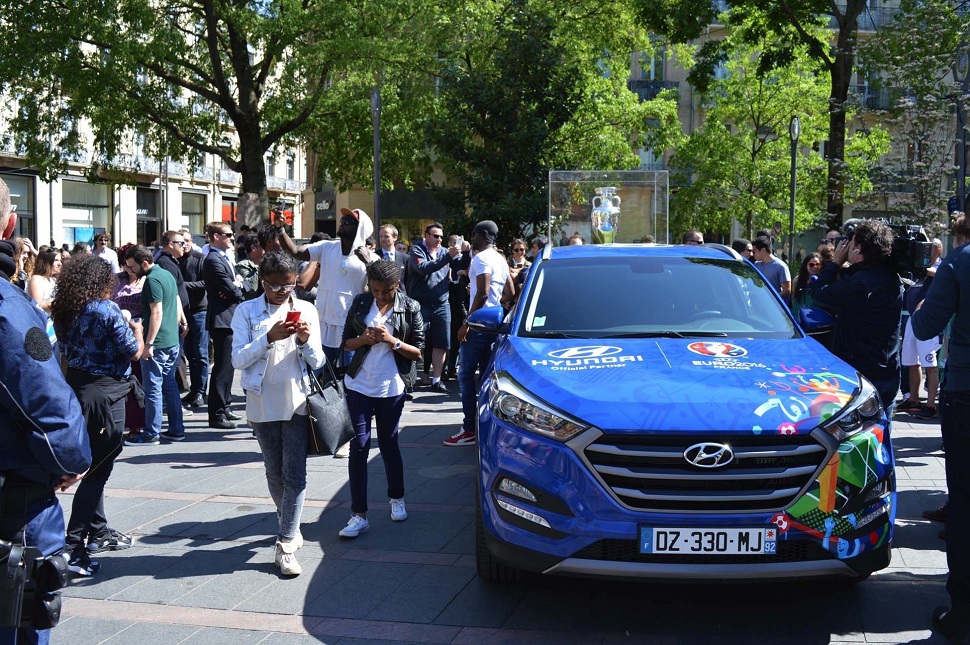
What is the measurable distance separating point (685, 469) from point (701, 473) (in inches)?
2.6

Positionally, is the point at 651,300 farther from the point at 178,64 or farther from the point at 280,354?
the point at 178,64

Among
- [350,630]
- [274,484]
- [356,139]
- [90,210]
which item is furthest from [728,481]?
[90,210]

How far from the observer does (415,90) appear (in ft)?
79.0

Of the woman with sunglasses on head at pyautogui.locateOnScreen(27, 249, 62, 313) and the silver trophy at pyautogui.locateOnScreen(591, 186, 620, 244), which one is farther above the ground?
the silver trophy at pyautogui.locateOnScreen(591, 186, 620, 244)

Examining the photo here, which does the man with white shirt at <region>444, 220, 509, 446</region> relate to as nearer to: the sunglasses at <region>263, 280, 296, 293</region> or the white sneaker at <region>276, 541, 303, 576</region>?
the sunglasses at <region>263, 280, 296, 293</region>

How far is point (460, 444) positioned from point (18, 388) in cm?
627

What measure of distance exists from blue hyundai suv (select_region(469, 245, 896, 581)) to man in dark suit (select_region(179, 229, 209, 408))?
6.78 metres

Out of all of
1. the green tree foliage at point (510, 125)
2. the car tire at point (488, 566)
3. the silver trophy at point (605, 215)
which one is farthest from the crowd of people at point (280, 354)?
the green tree foliage at point (510, 125)

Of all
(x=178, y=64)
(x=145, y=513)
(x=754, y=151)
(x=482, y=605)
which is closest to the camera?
(x=482, y=605)

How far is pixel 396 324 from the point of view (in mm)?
6238

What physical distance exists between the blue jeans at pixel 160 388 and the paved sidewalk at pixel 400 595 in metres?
2.23

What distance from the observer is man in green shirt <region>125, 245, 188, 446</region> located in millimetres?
9133

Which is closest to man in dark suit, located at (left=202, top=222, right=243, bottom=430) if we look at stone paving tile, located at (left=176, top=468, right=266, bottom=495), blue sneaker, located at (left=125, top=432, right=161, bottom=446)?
blue sneaker, located at (left=125, top=432, right=161, bottom=446)

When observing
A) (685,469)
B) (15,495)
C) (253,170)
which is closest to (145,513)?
(15,495)
